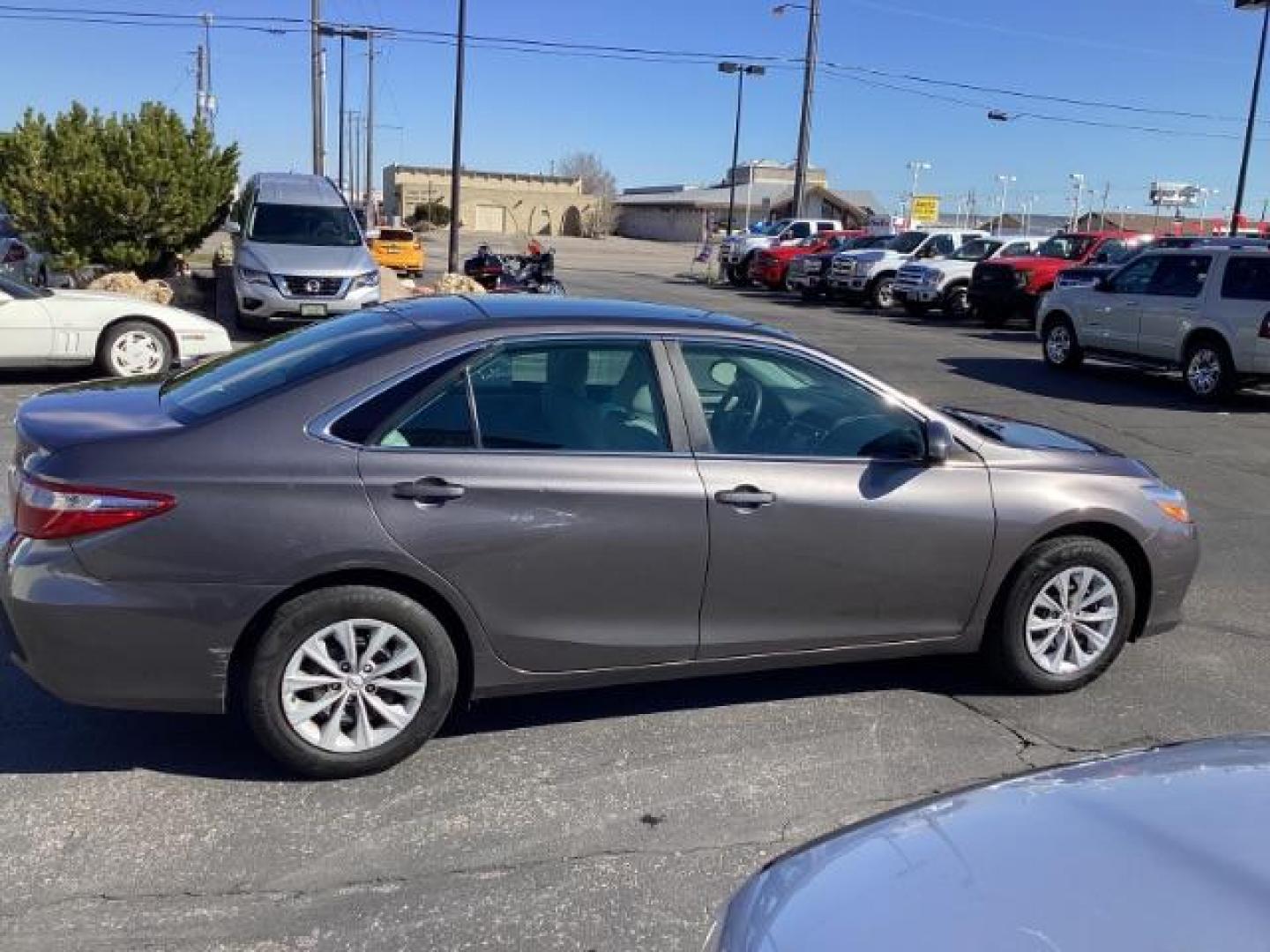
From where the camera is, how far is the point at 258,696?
368cm

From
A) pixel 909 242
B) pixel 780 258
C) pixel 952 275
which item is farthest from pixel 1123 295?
pixel 780 258

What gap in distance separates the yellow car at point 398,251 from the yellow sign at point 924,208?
2220 centimetres

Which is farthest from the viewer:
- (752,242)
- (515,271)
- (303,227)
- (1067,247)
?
(752,242)

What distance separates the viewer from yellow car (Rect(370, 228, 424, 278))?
34.5m

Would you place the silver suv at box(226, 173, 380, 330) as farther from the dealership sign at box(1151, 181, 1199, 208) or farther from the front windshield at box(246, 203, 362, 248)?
the dealership sign at box(1151, 181, 1199, 208)

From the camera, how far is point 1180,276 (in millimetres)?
14523

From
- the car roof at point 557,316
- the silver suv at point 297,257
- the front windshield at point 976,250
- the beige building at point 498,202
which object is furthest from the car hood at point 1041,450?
the beige building at point 498,202

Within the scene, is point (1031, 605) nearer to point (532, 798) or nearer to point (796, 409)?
point (796, 409)

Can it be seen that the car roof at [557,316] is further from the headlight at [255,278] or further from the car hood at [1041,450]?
the headlight at [255,278]

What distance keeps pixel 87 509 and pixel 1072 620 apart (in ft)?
12.1

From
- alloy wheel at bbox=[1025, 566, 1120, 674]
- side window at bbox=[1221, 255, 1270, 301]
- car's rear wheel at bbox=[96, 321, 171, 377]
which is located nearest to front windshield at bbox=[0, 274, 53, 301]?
car's rear wheel at bbox=[96, 321, 171, 377]

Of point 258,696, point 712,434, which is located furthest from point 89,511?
point 712,434

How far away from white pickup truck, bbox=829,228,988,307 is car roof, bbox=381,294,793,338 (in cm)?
2360

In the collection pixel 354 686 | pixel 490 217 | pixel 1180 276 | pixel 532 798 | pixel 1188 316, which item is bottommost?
pixel 532 798
